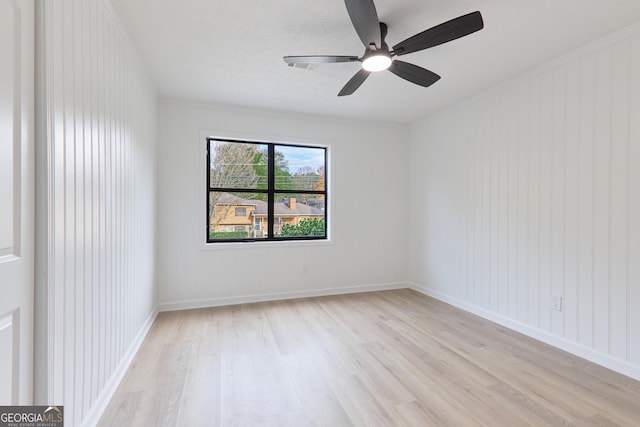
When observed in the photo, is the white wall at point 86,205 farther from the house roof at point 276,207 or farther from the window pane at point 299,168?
the window pane at point 299,168

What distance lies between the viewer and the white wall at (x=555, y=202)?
2.16m

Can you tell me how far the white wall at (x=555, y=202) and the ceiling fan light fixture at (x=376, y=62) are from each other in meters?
1.72

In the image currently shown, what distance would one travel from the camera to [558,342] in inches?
101

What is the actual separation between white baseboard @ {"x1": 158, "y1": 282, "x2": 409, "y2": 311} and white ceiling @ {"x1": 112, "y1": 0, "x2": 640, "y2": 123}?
2482 millimetres

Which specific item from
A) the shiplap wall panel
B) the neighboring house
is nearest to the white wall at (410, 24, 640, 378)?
the shiplap wall panel

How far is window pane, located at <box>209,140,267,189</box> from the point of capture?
3777 mm

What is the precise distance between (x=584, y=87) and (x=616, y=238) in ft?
4.11

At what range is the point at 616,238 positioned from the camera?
2205 mm

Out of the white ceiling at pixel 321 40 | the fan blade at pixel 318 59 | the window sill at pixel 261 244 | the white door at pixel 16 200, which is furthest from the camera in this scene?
the window sill at pixel 261 244

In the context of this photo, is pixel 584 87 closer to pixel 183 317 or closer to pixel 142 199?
pixel 142 199

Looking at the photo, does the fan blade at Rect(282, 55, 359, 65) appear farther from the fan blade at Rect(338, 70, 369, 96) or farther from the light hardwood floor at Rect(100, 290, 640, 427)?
the light hardwood floor at Rect(100, 290, 640, 427)

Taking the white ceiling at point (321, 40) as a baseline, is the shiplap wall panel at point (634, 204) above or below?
below

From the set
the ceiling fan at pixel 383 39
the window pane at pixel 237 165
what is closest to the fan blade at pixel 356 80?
the ceiling fan at pixel 383 39

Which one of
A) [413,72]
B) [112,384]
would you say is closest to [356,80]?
[413,72]
